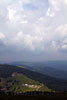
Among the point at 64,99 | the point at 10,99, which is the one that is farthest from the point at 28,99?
the point at 64,99

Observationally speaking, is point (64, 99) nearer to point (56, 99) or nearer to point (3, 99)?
point (56, 99)

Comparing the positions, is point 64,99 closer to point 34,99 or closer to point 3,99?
point 34,99

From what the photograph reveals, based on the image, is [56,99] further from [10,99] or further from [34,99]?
[10,99]

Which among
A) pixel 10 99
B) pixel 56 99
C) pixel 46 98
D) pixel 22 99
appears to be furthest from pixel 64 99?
pixel 10 99

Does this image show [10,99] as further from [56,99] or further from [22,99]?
[56,99]

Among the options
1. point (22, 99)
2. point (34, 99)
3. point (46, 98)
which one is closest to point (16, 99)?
point (22, 99)

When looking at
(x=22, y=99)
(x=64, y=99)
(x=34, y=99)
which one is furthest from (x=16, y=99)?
(x=64, y=99)
